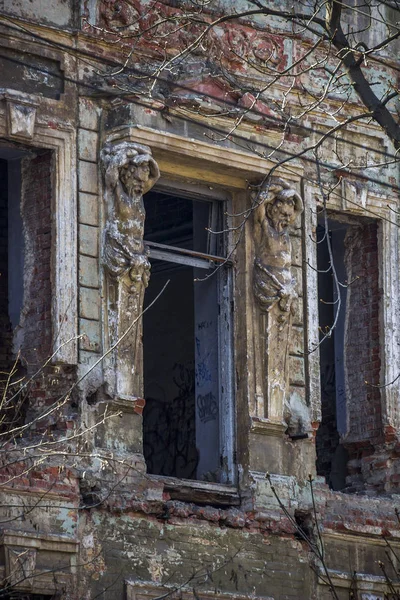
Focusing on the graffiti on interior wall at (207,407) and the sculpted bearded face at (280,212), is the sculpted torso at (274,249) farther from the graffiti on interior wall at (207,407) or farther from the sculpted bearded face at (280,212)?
the graffiti on interior wall at (207,407)

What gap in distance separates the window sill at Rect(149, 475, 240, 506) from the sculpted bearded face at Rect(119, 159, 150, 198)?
2.49m

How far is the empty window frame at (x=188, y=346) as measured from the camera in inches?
617

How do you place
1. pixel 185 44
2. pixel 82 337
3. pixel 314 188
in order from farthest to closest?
1. pixel 314 188
2. pixel 185 44
3. pixel 82 337

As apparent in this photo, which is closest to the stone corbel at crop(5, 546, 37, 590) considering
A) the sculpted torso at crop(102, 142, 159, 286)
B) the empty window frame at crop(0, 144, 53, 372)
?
the empty window frame at crop(0, 144, 53, 372)

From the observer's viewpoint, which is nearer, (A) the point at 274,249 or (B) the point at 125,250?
(B) the point at 125,250

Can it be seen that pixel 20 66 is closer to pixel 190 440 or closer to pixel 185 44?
pixel 185 44

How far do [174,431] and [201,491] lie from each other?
383 centimetres

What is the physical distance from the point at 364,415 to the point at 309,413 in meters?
1.17

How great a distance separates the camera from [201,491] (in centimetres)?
1503

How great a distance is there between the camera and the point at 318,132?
1634 centimetres

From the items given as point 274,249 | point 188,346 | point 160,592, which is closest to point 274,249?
point 274,249

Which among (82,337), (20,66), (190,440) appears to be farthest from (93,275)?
(190,440)

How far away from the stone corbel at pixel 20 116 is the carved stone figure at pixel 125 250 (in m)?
0.80

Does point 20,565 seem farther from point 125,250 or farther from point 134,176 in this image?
point 134,176
